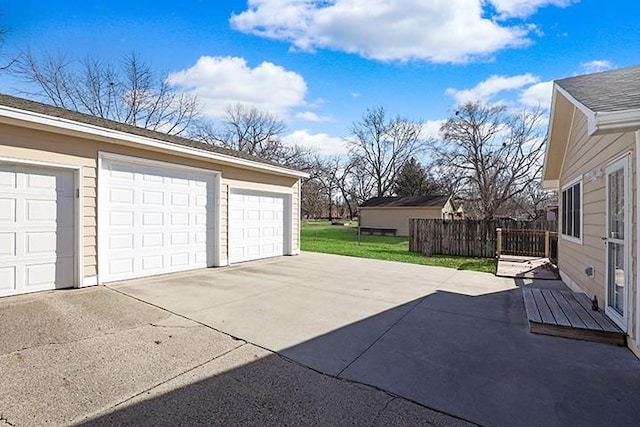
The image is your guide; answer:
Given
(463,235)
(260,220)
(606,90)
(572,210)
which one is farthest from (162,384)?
(463,235)

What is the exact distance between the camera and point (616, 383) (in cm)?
292

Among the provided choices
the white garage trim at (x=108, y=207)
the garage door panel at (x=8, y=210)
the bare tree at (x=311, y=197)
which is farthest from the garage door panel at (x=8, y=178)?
the bare tree at (x=311, y=197)

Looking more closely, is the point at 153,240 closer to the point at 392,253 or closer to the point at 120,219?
the point at 120,219

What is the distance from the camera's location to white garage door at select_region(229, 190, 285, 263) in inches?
353

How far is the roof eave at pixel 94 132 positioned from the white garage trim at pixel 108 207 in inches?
12.3

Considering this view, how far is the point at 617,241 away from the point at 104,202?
798 cm

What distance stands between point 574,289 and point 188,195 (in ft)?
27.5

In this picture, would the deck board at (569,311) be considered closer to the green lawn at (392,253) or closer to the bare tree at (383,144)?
the green lawn at (392,253)

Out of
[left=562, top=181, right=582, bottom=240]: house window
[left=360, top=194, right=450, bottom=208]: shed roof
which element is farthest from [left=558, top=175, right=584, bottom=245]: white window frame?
[left=360, top=194, right=450, bottom=208]: shed roof

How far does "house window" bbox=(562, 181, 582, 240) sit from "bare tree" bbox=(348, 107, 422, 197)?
30209mm

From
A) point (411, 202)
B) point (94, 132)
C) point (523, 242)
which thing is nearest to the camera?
point (94, 132)

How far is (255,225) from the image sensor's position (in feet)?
31.9

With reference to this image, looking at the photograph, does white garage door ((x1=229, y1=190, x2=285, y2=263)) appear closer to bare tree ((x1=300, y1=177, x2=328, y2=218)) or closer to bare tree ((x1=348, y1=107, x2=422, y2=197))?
bare tree ((x1=300, y1=177, x2=328, y2=218))

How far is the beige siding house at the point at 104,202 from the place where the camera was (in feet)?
16.9
